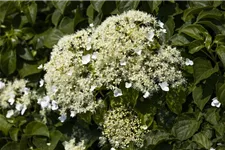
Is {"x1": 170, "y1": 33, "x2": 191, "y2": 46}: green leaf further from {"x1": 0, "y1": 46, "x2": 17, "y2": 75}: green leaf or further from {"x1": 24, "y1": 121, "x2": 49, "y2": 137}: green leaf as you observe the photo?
{"x1": 0, "y1": 46, "x2": 17, "y2": 75}: green leaf

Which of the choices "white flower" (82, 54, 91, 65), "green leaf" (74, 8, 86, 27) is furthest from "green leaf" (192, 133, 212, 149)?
"green leaf" (74, 8, 86, 27)

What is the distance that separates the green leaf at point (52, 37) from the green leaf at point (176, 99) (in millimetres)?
731

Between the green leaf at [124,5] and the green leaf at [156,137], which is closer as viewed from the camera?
the green leaf at [156,137]

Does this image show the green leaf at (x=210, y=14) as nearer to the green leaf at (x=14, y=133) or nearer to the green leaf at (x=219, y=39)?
the green leaf at (x=219, y=39)

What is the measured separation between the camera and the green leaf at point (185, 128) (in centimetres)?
262

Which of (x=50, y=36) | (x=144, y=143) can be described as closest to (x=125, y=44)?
(x=144, y=143)

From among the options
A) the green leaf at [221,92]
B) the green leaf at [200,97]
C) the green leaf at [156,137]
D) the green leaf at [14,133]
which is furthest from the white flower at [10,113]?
the green leaf at [221,92]

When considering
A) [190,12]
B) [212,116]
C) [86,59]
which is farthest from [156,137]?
[190,12]

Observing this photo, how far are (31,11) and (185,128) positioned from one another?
3.57 ft

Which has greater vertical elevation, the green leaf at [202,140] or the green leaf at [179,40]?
the green leaf at [179,40]

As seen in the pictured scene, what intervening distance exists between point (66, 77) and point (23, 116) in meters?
0.58

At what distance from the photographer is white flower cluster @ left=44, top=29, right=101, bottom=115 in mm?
2678

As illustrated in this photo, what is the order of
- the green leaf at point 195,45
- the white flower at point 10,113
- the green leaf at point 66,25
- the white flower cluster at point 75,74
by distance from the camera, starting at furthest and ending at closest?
the white flower at point 10,113
the green leaf at point 66,25
the white flower cluster at point 75,74
the green leaf at point 195,45

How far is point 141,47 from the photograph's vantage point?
2543 mm
